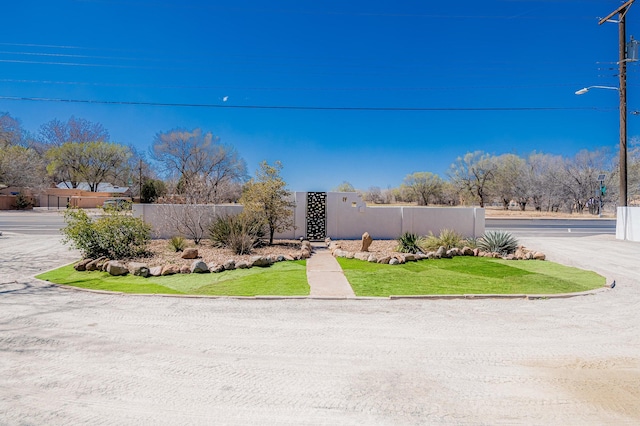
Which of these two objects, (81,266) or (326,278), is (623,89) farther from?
(81,266)

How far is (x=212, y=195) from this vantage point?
1800cm

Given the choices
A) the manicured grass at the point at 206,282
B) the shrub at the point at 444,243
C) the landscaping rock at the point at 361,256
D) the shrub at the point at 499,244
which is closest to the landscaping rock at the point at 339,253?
the landscaping rock at the point at 361,256

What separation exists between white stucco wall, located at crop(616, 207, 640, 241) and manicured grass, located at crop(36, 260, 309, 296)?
55.9 ft

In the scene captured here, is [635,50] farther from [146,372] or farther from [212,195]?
[146,372]

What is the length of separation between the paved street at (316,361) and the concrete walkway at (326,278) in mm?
563

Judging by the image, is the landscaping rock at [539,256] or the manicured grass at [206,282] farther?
the landscaping rock at [539,256]

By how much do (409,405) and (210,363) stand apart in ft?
7.74

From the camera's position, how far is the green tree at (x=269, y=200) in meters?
14.0

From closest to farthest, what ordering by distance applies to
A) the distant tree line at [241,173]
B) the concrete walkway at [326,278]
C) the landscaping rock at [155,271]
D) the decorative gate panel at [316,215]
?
the concrete walkway at [326,278] < the landscaping rock at [155,271] < the decorative gate panel at [316,215] < the distant tree line at [241,173]

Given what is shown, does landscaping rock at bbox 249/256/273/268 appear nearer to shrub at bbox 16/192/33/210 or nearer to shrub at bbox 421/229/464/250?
shrub at bbox 421/229/464/250

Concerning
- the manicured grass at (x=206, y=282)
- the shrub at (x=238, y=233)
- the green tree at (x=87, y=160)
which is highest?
the green tree at (x=87, y=160)

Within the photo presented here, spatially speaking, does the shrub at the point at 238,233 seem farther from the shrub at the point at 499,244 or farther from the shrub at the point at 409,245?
the shrub at the point at 499,244

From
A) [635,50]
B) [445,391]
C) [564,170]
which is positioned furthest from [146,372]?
[564,170]

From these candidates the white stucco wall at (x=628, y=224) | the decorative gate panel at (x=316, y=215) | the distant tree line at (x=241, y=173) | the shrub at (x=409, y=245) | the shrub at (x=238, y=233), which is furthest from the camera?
the distant tree line at (x=241, y=173)
